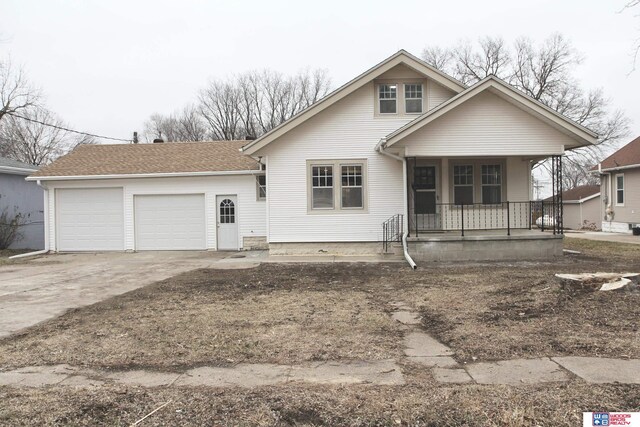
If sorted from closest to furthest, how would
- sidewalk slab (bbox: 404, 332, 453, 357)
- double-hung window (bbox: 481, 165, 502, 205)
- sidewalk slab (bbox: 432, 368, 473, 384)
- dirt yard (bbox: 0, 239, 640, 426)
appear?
1. dirt yard (bbox: 0, 239, 640, 426)
2. sidewalk slab (bbox: 432, 368, 473, 384)
3. sidewalk slab (bbox: 404, 332, 453, 357)
4. double-hung window (bbox: 481, 165, 502, 205)

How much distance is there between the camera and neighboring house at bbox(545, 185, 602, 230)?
30.9m

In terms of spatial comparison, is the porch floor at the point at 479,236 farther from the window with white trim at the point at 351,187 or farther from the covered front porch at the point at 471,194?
the window with white trim at the point at 351,187

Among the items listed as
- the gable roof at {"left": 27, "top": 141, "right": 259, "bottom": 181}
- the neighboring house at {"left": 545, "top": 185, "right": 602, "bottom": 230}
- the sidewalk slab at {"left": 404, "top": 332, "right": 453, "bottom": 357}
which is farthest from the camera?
the neighboring house at {"left": 545, "top": 185, "right": 602, "bottom": 230}

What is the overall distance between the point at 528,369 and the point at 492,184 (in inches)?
453


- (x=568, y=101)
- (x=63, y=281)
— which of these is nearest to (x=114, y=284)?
(x=63, y=281)

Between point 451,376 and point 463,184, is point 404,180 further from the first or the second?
point 451,376

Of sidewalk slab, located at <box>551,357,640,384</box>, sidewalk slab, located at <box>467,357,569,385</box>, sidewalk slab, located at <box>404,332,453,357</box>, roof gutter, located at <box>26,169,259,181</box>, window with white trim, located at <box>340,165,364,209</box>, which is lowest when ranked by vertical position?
sidewalk slab, located at <box>404,332,453,357</box>

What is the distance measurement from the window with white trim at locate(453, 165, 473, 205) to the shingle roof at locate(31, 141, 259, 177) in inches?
266

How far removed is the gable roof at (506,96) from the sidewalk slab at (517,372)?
8863 mm

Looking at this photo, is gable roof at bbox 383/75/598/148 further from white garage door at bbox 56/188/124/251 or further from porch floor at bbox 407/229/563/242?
white garage door at bbox 56/188/124/251

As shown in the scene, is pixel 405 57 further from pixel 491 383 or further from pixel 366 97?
pixel 491 383

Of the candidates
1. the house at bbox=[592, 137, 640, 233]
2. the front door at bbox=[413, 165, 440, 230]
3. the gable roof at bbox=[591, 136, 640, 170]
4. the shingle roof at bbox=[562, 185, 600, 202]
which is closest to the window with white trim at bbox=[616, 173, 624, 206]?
the house at bbox=[592, 137, 640, 233]

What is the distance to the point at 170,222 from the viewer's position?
58.3 feet

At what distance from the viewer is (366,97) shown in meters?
14.8
